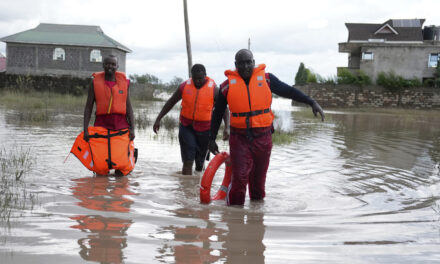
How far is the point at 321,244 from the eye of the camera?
4.47 metres

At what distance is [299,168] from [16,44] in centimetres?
4198

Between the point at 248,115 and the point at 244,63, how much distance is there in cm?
61

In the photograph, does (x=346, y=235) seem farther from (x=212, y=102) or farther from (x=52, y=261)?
(x=212, y=102)

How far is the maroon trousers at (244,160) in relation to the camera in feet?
19.5

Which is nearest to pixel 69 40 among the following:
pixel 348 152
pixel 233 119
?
pixel 348 152

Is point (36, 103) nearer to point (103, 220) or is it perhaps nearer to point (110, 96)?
point (110, 96)

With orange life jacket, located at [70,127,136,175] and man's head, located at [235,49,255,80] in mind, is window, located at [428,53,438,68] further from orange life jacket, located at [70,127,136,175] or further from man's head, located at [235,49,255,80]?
man's head, located at [235,49,255,80]

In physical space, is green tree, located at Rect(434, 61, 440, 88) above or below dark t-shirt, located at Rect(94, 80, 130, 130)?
above

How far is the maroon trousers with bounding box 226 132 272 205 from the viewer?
594 centimetres

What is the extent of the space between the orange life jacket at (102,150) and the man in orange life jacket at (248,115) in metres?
2.27

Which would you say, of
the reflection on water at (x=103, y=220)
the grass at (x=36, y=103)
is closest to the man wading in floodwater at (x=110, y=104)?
the reflection on water at (x=103, y=220)

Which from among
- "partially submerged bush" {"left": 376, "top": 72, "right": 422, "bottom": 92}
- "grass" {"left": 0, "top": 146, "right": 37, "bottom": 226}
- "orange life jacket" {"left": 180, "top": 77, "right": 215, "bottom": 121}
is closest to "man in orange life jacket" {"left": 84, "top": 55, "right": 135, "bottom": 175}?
"orange life jacket" {"left": 180, "top": 77, "right": 215, "bottom": 121}

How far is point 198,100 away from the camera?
312 inches

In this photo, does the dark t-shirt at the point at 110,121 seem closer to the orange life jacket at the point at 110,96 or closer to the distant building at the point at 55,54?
the orange life jacket at the point at 110,96
